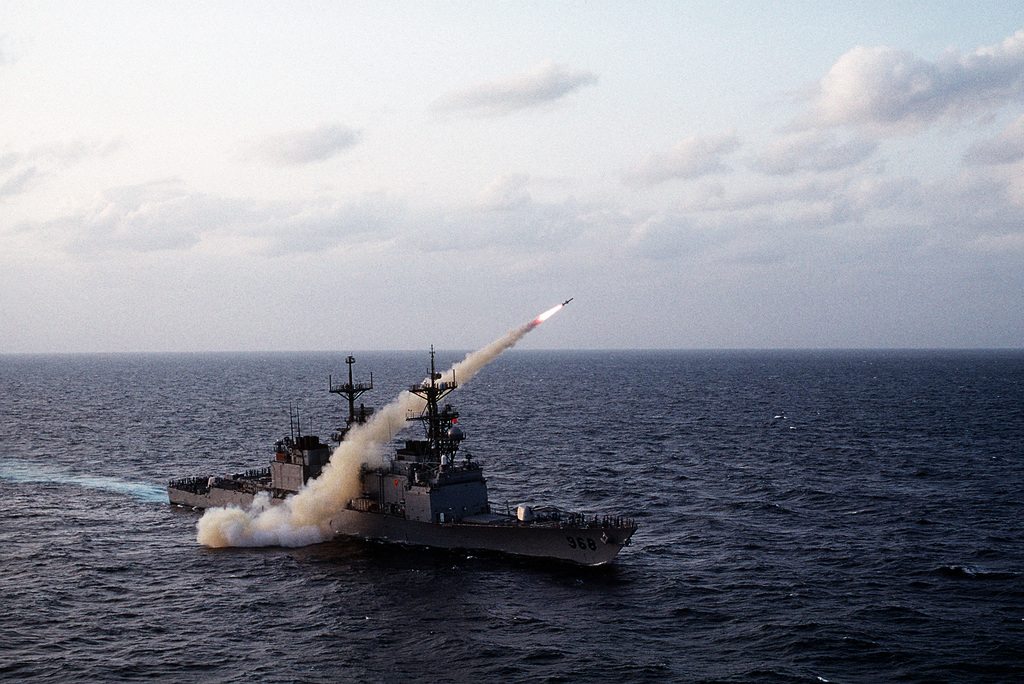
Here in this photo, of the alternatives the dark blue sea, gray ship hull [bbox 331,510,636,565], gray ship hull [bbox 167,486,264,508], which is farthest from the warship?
the dark blue sea

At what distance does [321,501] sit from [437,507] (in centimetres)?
979

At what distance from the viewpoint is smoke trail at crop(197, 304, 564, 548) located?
59531mm

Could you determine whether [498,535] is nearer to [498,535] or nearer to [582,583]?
[498,535]

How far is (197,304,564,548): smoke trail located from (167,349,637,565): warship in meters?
0.91

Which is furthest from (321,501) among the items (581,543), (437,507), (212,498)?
(581,543)

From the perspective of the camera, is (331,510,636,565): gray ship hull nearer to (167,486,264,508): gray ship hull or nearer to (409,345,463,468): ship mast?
(409,345,463,468): ship mast

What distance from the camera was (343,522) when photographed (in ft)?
202

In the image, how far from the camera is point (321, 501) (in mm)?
61844

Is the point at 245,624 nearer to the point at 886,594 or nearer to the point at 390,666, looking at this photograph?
the point at 390,666

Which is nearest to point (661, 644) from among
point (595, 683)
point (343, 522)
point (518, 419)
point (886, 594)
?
point (595, 683)

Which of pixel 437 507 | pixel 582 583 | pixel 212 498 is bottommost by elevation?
pixel 582 583

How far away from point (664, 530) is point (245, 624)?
1224 inches

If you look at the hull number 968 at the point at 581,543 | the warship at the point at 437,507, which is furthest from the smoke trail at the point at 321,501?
the hull number 968 at the point at 581,543

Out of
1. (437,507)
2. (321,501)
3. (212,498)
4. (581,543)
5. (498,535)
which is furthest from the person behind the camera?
(212,498)
